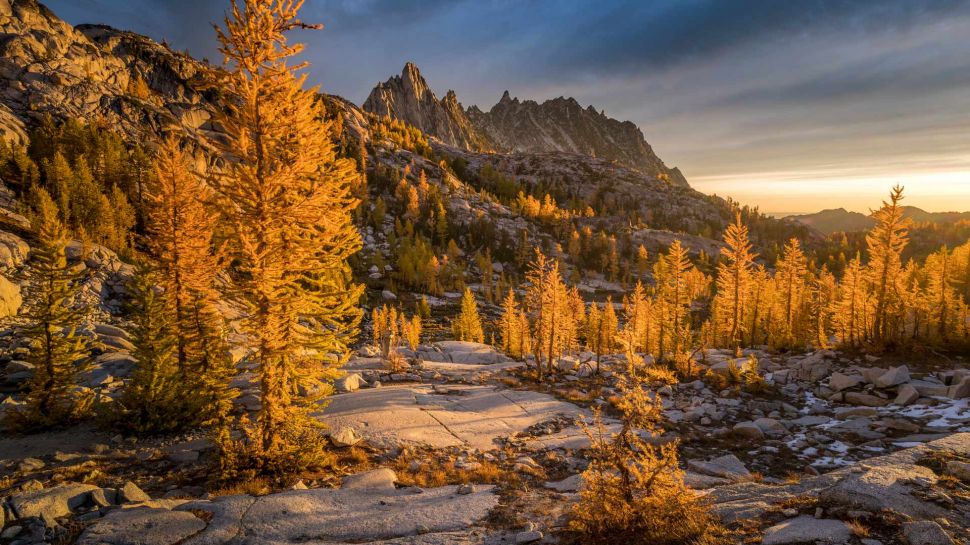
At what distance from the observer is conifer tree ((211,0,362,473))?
10414mm

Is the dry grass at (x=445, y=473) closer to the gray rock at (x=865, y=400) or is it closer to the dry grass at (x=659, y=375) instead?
the dry grass at (x=659, y=375)

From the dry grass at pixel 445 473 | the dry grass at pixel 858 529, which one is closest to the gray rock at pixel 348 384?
the dry grass at pixel 445 473

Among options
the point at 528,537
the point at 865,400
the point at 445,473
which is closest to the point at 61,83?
the point at 445,473

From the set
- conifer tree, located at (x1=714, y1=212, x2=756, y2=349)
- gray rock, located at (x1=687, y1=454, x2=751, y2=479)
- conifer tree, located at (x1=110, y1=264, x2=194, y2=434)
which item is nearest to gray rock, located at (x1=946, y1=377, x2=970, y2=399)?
conifer tree, located at (x1=714, y1=212, x2=756, y2=349)

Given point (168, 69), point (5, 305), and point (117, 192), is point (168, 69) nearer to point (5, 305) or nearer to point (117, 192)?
point (117, 192)

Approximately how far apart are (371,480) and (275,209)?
811cm

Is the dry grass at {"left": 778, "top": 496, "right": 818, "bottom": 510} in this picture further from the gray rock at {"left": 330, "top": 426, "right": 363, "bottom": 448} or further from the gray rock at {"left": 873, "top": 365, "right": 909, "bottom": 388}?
the gray rock at {"left": 873, "top": 365, "right": 909, "bottom": 388}

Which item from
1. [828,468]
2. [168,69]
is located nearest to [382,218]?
[168,69]

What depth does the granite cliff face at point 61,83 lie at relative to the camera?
6488 centimetres

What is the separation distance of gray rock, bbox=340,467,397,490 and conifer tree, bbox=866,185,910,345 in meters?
37.5

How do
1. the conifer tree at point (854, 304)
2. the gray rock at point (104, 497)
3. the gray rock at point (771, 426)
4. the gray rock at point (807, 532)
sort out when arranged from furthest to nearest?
the conifer tree at point (854, 304), the gray rock at point (771, 426), the gray rock at point (104, 497), the gray rock at point (807, 532)

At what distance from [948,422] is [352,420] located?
2731 centimetres

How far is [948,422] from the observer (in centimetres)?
1794

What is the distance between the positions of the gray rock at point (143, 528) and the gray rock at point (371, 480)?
3557mm
